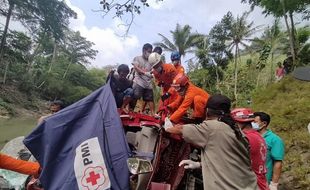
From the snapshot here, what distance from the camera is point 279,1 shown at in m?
15.1

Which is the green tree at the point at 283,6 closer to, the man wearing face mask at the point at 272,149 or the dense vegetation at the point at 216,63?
the dense vegetation at the point at 216,63

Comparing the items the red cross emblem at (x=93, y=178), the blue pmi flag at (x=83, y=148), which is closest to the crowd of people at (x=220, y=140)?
the blue pmi flag at (x=83, y=148)

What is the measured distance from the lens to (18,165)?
404 centimetres

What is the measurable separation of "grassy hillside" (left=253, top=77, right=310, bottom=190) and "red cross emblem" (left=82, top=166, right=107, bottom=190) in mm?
4668

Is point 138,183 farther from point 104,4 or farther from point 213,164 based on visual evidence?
point 104,4

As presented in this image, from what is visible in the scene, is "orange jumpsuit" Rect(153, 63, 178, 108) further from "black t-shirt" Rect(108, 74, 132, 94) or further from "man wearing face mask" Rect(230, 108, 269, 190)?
"man wearing face mask" Rect(230, 108, 269, 190)

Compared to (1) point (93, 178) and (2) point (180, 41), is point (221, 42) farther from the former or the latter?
(1) point (93, 178)

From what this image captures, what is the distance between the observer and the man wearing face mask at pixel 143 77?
7.72m

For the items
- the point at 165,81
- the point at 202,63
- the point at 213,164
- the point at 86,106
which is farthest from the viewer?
the point at 202,63

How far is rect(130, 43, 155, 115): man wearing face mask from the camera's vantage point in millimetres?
7719

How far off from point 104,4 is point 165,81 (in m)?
2.26

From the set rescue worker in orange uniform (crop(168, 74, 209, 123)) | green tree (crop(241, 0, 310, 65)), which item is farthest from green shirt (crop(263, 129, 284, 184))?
green tree (crop(241, 0, 310, 65))

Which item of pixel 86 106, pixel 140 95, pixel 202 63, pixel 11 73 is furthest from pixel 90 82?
pixel 86 106

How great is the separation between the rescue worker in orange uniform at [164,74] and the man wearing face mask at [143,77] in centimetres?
97
